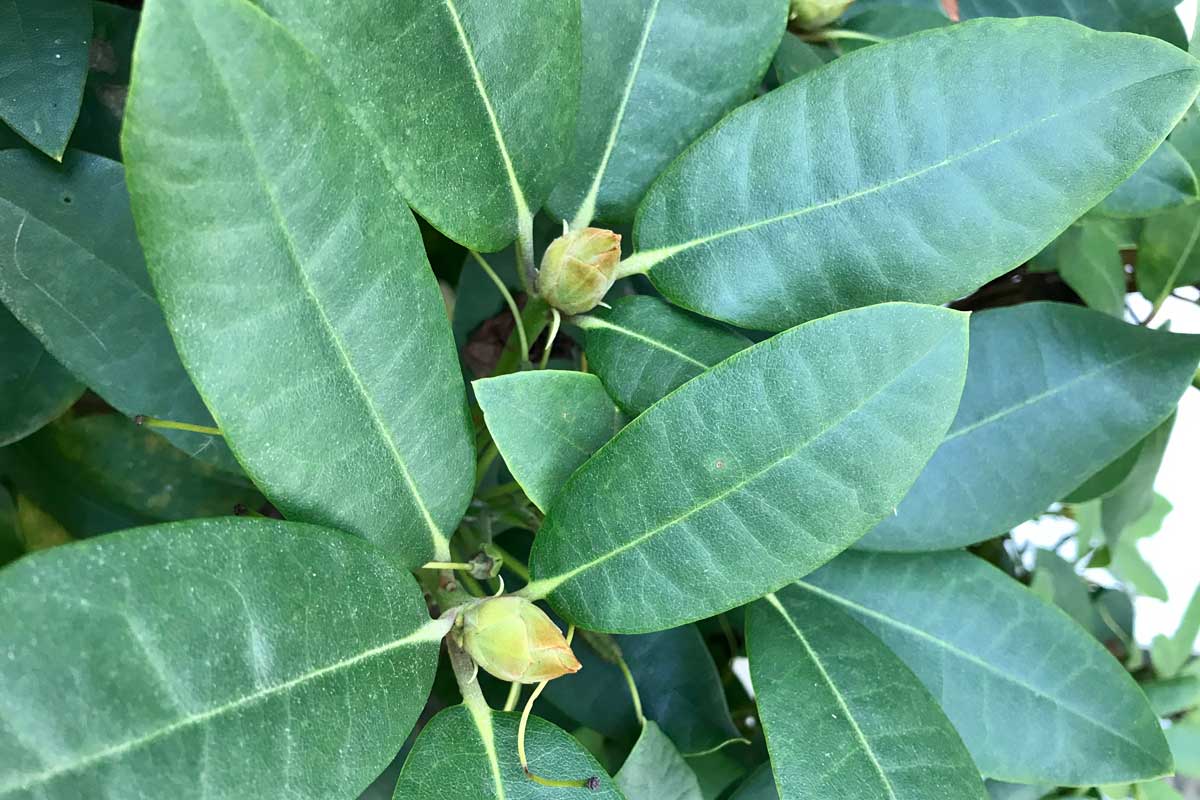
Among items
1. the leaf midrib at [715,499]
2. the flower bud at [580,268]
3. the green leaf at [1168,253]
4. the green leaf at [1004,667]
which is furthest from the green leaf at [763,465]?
the green leaf at [1168,253]

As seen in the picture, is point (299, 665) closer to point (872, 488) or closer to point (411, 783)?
point (411, 783)

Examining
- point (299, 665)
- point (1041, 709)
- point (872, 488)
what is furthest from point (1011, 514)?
point (299, 665)

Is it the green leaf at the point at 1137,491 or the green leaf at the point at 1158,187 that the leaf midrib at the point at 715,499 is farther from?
the green leaf at the point at 1137,491

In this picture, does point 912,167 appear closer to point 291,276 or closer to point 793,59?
point 793,59

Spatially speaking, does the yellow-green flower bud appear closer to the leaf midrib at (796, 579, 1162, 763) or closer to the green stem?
the green stem

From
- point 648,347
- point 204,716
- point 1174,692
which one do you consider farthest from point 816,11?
point 1174,692

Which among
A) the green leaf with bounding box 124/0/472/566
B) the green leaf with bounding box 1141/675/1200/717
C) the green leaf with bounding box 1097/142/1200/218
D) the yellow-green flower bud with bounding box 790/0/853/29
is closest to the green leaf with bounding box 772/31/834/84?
the yellow-green flower bud with bounding box 790/0/853/29
